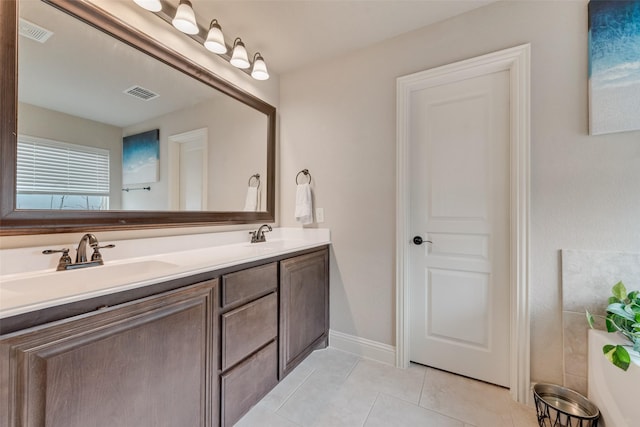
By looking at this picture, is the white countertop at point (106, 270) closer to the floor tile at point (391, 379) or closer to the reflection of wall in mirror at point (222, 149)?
the reflection of wall in mirror at point (222, 149)

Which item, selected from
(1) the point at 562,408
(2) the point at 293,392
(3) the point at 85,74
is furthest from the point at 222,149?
(1) the point at 562,408

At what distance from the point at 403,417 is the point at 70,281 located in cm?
171

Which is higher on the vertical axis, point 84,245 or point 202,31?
point 202,31

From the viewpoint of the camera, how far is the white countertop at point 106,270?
2.50 ft

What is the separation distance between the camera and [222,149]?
1919mm

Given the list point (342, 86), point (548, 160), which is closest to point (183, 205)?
point (342, 86)

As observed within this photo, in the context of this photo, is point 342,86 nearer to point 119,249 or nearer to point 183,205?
point 183,205

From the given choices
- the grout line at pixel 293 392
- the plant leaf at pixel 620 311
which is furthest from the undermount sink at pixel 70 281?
the plant leaf at pixel 620 311

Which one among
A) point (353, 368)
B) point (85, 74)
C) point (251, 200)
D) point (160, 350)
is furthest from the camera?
point (251, 200)

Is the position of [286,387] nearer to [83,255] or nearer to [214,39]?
[83,255]

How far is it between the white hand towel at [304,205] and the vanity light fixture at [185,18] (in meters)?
1.23

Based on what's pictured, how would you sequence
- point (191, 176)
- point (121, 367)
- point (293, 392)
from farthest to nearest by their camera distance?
point (191, 176) < point (293, 392) < point (121, 367)

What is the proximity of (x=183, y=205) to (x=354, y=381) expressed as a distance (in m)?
1.59

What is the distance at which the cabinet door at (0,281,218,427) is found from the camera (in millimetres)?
723
